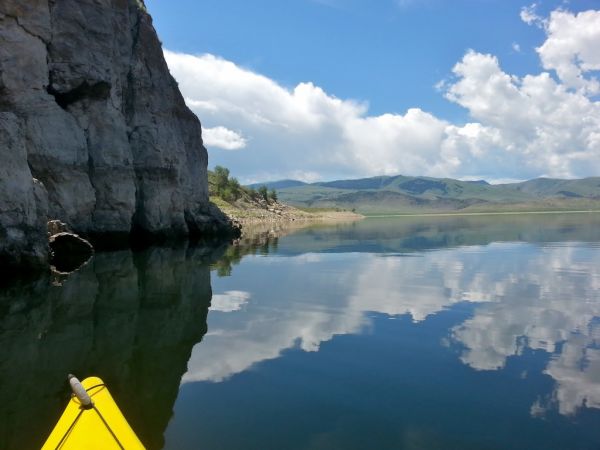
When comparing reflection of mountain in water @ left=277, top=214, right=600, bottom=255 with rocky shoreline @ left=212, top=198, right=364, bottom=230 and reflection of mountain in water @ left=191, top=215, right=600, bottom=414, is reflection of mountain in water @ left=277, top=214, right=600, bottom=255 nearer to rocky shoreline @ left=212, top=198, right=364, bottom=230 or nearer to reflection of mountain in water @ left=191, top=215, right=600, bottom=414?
reflection of mountain in water @ left=191, top=215, right=600, bottom=414

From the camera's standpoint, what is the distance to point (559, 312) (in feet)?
66.7

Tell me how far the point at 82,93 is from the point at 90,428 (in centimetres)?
4835

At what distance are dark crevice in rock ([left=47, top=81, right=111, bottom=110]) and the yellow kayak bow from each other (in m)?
45.2

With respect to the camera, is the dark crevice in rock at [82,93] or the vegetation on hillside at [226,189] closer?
the dark crevice in rock at [82,93]

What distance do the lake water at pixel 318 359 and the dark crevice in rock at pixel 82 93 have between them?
1004 inches

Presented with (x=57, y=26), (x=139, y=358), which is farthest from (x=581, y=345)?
(x=57, y=26)

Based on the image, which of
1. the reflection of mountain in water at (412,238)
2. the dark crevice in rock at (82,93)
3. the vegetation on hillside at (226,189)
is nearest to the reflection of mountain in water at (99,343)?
the dark crevice in rock at (82,93)

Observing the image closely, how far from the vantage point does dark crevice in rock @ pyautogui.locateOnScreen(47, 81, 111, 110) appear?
155 ft

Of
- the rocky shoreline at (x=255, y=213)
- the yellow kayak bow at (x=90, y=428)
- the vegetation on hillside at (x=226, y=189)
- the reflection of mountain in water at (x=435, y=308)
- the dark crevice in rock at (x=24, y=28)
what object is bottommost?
the reflection of mountain in water at (x=435, y=308)

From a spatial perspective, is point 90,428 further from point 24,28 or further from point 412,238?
point 412,238

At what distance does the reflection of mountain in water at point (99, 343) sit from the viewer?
10484mm

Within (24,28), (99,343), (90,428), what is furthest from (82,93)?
(90,428)

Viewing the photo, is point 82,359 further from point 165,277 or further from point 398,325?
point 165,277

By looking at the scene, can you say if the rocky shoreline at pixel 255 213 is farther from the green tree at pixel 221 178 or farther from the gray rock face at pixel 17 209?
Result: the gray rock face at pixel 17 209
